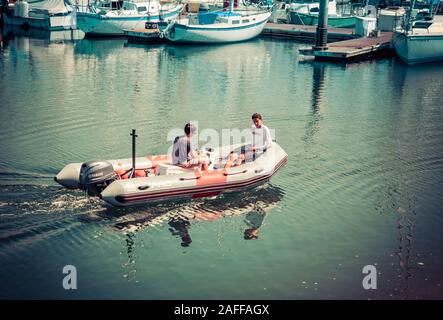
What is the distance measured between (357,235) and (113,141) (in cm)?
967

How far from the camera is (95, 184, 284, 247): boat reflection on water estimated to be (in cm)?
1532

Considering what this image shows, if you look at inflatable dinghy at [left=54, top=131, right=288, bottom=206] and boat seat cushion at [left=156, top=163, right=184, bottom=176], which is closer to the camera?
Answer: inflatable dinghy at [left=54, top=131, right=288, bottom=206]

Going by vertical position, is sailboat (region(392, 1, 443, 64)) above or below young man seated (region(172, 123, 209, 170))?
above

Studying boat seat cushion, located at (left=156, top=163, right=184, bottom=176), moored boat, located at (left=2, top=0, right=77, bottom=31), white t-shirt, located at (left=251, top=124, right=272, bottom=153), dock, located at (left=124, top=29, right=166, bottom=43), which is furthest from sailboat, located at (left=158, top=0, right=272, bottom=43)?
boat seat cushion, located at (left=156, top=163, right=184, bottom=176)

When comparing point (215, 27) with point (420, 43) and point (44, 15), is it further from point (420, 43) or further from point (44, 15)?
point (44, 15)

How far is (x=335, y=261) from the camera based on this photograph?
13961 millimetres

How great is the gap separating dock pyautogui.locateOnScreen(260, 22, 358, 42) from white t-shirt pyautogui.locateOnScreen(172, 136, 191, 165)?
1344 inches

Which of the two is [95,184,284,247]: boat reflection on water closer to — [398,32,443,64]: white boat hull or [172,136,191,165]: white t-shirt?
[172,136,191,165]: white t-shirt

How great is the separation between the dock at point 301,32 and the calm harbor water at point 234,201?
16392 millimetres

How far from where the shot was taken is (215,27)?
156 ft

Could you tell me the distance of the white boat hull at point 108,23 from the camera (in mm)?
50656

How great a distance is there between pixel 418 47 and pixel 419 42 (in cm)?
31

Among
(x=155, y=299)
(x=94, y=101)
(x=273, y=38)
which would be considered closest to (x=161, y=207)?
(x=155, y=299)

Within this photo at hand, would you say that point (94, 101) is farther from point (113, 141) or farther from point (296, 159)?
point (296, 159)
